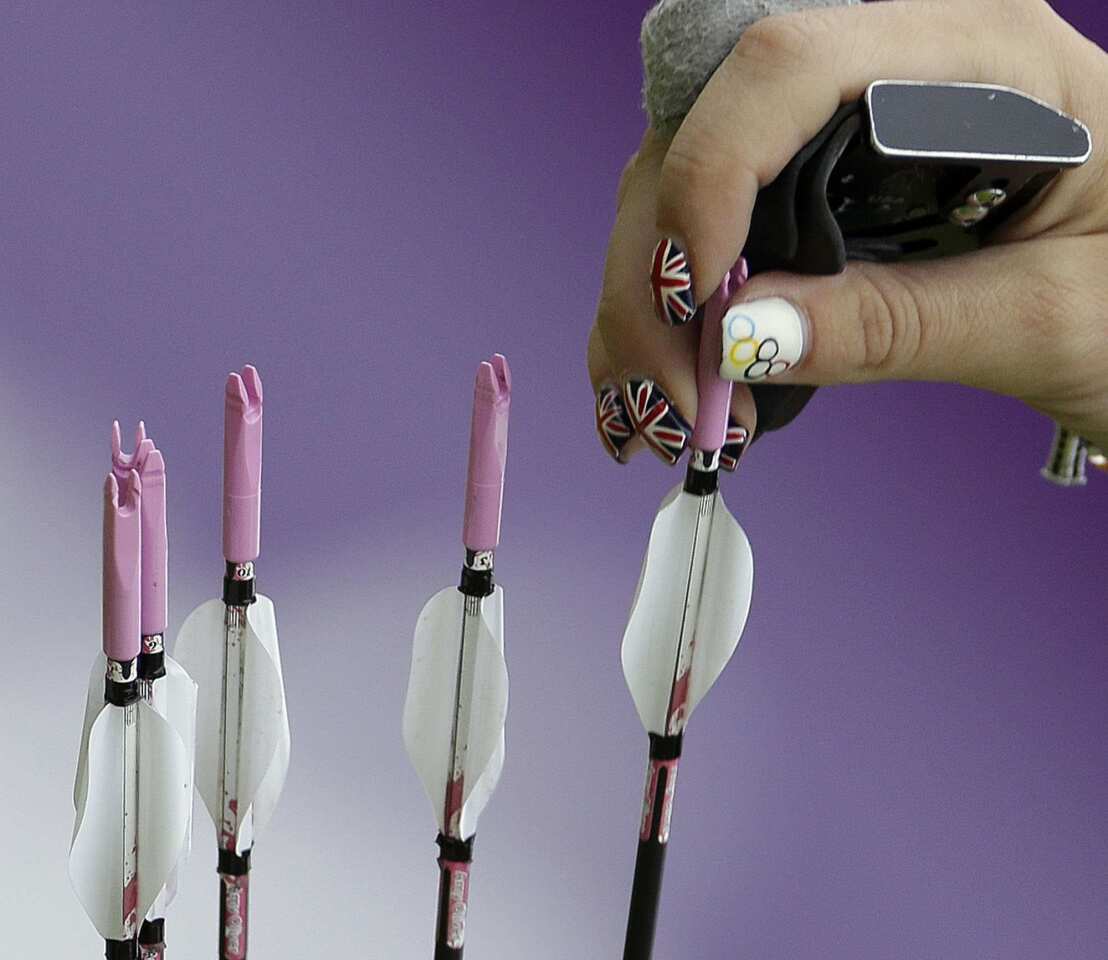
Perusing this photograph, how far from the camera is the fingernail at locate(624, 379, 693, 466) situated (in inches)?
21.4

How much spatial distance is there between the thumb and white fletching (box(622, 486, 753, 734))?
73mm

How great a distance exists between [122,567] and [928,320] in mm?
224

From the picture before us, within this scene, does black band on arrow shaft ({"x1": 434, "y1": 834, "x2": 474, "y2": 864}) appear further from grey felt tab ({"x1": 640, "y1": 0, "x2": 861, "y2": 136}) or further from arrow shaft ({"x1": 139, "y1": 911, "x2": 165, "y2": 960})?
grey felt tab ({"x1": 640, "y1": 0, "x2": 861, "y2": 136})

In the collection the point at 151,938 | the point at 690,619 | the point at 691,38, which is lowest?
the point at 151,938

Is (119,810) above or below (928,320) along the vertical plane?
below

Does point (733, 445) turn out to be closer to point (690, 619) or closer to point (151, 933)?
point (690, 619)

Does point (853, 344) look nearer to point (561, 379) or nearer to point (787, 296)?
point (787, 296)

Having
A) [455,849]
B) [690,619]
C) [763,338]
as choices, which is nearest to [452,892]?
[455,849]

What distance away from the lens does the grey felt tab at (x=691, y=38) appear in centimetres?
49

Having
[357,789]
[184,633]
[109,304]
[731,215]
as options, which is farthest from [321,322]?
[731,215]

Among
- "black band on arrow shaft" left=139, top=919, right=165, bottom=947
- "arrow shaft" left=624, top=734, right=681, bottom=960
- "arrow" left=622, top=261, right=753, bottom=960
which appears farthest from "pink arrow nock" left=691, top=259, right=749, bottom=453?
"black band on arrow shaft" left=139, top=919, right=165, bottom=947

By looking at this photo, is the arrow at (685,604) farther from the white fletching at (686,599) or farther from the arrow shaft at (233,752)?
the arrow shaft at (233,752)

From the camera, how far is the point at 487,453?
54cm

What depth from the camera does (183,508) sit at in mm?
889
